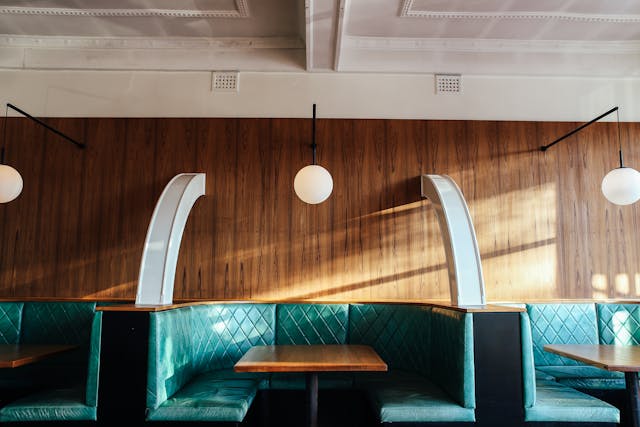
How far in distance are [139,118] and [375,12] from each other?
2.59 meters

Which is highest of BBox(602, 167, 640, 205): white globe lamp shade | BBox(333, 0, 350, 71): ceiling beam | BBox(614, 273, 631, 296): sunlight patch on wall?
BBox(333, 0, 350, 71): ceiling beam

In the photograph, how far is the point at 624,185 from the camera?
3.94m

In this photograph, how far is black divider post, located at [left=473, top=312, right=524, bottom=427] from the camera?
3102mm

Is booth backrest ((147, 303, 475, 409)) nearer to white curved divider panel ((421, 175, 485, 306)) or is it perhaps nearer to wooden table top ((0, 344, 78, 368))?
white curved divider panel ((421, 175, 485, 306))

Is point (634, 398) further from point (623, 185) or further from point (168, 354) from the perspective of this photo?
→ point (168, 354)

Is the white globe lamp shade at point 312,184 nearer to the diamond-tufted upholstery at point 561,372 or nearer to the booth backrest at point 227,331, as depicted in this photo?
the booth backrest at point 227,331

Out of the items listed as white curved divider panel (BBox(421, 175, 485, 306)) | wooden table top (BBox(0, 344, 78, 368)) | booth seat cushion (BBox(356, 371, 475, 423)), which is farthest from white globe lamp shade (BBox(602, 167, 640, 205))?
wooden table top (BBox(0, 344, 78, 368))

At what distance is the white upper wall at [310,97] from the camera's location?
4938 millimetres

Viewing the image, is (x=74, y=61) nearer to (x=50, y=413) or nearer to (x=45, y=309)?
(x=45, y=309)

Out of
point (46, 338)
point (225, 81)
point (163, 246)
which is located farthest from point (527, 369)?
point (46, 338)

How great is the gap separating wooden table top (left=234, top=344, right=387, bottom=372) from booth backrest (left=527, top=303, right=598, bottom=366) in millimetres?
1848

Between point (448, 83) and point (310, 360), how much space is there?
333 centimetres

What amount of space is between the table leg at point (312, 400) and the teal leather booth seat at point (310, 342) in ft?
1.43

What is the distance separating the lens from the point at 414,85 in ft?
16.3
